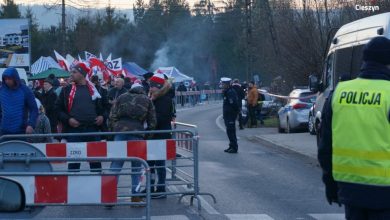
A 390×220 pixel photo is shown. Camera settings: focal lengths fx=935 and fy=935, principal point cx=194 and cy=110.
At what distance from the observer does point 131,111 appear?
12.4 meters

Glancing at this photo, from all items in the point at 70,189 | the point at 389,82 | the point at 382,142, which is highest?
the point at 389,82

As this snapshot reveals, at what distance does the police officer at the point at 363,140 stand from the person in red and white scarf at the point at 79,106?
6751mm

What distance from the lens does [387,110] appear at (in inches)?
233

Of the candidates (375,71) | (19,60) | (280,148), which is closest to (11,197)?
(375,71)

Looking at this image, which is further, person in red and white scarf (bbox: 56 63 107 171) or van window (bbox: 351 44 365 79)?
van window (bbox: 351 44 365 79)

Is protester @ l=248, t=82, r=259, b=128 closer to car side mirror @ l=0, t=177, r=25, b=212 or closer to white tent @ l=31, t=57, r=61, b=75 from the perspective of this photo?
white tent @ l=31, t=57, r=61, b=75

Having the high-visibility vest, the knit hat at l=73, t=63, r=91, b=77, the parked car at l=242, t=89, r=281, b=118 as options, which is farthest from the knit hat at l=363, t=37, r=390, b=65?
the parked car at l=242, t=89, r=281, b=118

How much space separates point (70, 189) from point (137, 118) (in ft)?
13.9

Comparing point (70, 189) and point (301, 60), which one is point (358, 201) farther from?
point (301, 60)

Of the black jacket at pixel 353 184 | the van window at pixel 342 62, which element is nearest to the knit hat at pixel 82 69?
the van window at pixel 342 62

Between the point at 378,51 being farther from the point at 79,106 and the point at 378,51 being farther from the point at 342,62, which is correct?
the point at 342,62

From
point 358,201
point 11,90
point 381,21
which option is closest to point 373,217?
point 358,201

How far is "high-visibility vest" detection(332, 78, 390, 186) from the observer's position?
5891mm

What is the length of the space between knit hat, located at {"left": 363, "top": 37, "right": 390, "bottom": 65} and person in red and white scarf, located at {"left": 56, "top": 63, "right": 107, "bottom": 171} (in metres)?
6.84
